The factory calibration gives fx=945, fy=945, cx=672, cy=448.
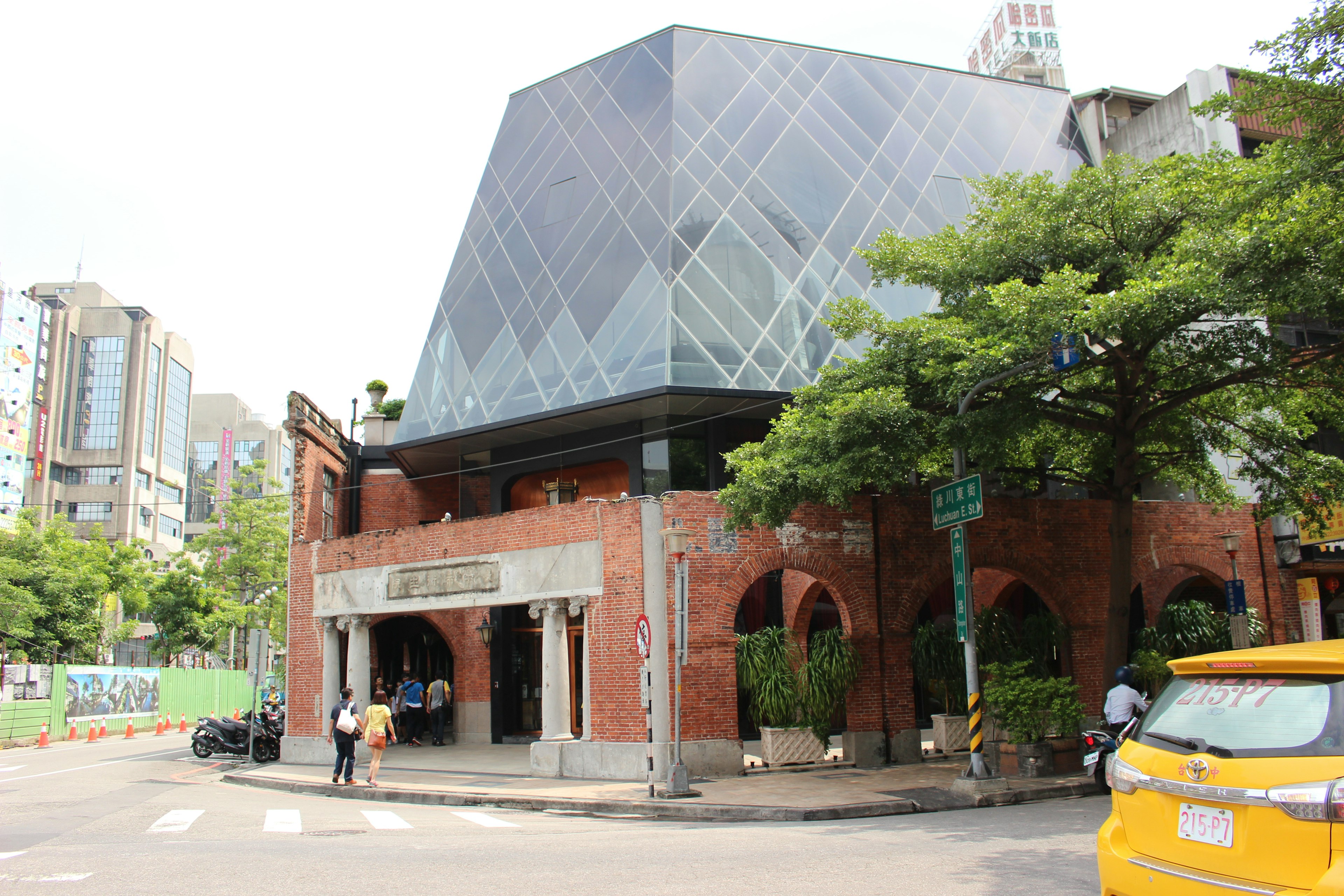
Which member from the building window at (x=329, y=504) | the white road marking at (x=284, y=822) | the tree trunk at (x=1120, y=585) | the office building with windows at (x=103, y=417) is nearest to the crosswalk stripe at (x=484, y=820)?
the white road marking at (x=284, y=822)

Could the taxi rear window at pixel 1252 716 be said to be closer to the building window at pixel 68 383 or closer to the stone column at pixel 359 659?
the stone column at pixel 359 659

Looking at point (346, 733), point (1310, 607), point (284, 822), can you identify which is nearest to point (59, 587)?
point (346, 733)

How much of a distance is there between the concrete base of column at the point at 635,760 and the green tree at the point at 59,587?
3202 centimetres

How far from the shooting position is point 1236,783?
13.7 feet

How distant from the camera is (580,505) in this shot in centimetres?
1700

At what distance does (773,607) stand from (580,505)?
7.35 metres

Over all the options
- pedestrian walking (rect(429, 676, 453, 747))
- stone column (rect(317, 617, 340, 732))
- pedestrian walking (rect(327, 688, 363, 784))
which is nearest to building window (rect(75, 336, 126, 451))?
pedestrian walking (rect(429, 676, 453, 747))

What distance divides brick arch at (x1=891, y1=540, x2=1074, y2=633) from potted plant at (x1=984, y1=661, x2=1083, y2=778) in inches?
94.6

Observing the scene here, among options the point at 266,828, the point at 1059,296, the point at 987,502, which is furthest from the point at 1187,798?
the point at 987,502

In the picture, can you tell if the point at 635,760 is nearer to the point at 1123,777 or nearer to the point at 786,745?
the point at 786,745

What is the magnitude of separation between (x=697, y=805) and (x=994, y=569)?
9437 millimetres

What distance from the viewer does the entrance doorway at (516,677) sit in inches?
914

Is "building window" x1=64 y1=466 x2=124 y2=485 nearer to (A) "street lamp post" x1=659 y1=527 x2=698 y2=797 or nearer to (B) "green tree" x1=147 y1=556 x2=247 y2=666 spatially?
(B) "green tree" x1=147 y1=556 x2=247 y2=666

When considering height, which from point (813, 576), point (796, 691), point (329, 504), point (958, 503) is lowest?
point (796, 691)
